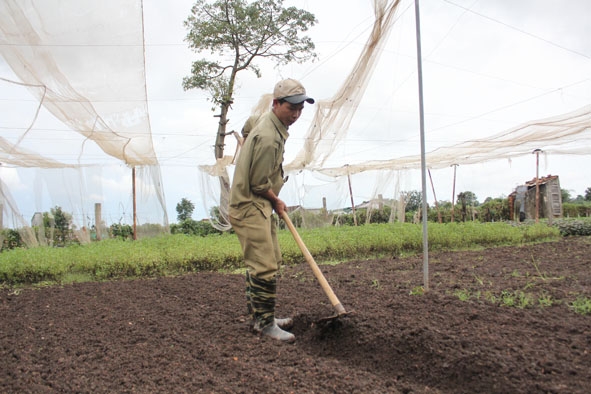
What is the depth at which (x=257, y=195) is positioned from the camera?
2711 millimetres

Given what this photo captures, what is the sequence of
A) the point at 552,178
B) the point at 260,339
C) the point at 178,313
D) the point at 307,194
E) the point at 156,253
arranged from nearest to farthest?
the point at 260,339
the point at 178,313
the point at 156,253
the point at 307,194
the point at 552,178

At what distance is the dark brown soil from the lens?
2.01m

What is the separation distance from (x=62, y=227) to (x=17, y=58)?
4231 millimetres

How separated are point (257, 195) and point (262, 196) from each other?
3 cm

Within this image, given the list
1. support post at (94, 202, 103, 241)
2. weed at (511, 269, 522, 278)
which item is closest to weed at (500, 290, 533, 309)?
weed at (511, 269, 522, 278)

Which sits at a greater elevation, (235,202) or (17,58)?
(17,58)

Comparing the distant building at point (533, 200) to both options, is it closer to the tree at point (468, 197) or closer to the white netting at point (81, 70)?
the tree at point (468, 197)

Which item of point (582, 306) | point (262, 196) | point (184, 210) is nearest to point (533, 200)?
point (184, 210)

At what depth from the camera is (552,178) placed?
15.1 meters

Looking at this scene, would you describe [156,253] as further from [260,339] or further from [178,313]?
[260,339]

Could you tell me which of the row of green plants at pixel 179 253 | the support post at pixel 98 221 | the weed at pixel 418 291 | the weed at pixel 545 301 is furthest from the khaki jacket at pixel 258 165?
the support post at pixel 98 221

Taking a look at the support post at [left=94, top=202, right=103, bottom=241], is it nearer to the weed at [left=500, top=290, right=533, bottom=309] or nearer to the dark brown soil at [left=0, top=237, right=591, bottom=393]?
the dark brown soil at [left=0, top=237, right=591, bottom=393]

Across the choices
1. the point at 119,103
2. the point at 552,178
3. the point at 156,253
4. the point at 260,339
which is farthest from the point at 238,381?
the point at 552,178

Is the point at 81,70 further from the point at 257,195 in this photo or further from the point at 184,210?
the point at 184,210
